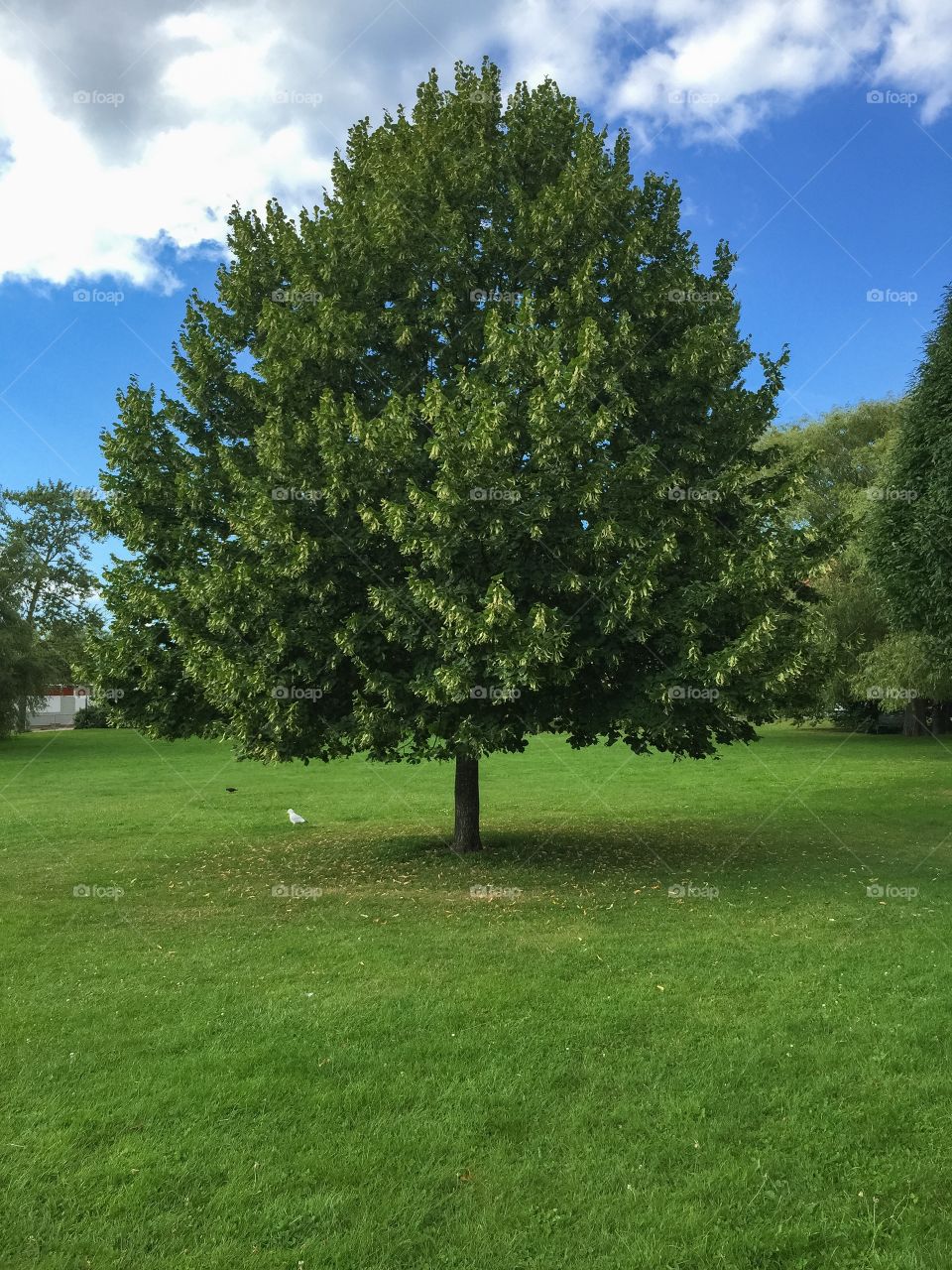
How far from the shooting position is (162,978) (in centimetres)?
1009

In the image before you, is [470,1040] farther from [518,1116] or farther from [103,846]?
[103,846]

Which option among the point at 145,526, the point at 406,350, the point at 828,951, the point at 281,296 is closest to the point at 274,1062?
the point at 828,951

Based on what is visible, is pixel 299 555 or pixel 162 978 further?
pixel 299 555

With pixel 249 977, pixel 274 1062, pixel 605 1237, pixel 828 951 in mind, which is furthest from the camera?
pixel 828 951

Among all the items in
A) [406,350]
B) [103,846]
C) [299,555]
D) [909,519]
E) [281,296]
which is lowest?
[103,846]

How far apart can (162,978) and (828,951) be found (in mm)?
7761
